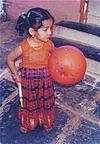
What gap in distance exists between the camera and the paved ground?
3.62m

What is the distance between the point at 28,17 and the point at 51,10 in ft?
8.51

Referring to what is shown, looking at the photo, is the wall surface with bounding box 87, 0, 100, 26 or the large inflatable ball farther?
the wall surface with bounding box 87, 0, 100, 26

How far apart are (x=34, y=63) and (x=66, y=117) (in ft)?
3.28

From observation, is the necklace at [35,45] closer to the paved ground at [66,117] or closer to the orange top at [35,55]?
the orange top at [35,55]

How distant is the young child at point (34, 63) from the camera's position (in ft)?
9.98

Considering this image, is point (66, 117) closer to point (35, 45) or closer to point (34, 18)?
point (35, 45)

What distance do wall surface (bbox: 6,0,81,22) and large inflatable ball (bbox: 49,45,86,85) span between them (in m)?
2.35

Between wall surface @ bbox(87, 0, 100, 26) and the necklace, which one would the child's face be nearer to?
the necklace

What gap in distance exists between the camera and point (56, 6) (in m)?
5.54

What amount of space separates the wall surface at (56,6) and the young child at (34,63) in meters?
2.25

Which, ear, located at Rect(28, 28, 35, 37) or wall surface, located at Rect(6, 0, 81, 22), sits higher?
ear, located at Rect(28, 28, 35, 37)

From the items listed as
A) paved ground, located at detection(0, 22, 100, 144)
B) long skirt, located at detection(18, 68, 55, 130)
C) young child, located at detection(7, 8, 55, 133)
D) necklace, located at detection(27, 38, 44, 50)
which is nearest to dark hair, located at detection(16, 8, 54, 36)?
young child, located at detection(7, 8, 55, 133)

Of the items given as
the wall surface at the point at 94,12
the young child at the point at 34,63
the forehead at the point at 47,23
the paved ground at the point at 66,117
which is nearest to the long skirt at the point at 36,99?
the young child at the point at 34,63

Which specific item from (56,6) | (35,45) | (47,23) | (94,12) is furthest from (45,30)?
(56,6)
